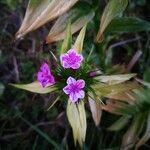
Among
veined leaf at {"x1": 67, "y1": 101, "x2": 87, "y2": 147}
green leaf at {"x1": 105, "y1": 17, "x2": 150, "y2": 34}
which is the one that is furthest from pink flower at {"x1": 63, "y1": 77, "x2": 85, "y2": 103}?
green leaf at {"x1": 105, "y1": 17, "x2": 150, "y2": 34}

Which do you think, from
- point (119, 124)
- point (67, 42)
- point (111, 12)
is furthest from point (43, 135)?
point (111, 12)

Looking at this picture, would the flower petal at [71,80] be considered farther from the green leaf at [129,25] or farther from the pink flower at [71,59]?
the green leaf at [129,25]

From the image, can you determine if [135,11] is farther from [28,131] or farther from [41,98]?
[28,131]

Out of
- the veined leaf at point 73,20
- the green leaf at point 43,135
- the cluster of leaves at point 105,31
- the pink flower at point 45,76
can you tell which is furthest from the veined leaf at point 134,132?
the pink flower at point 45,76

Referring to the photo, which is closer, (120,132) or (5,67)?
(120,132)

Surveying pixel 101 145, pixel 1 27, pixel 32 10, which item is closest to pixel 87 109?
pixel 101 145
